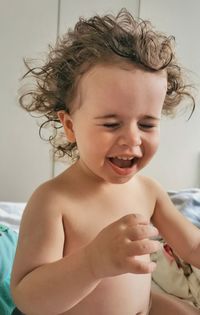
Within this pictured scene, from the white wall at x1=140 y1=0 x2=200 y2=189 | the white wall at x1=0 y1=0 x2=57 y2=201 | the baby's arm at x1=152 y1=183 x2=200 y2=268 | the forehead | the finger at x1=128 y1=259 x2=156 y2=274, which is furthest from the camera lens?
the white wall at x1=140 y1=0 x2=200 y2=189

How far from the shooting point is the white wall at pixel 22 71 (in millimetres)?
1840

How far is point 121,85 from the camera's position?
1.98ft

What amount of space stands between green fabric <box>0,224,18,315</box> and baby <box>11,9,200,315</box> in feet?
0.61

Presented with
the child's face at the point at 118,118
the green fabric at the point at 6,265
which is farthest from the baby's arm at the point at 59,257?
the green fabric at the point at 6,265

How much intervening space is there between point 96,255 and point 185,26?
1.68 metres

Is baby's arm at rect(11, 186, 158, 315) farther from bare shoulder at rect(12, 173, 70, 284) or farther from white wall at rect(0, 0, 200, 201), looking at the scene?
white wall at rect(0, 0, 200, 201)

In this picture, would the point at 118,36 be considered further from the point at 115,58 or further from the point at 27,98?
the point at 27,98

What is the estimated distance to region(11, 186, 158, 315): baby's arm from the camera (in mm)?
500

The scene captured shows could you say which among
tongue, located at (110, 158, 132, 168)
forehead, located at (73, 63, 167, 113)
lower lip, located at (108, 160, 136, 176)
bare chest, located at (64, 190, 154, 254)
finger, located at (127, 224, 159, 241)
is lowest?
bare chest, located at (64, 190, 154, 254)

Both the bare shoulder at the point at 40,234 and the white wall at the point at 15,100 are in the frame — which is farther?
the white wall at the point at 15,100

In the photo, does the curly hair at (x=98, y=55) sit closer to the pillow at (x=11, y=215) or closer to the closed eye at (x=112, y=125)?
the closed eye at (x=112, y=125)

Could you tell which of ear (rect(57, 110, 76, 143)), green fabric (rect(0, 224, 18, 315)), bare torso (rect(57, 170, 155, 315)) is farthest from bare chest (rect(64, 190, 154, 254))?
green fabric (rect(0, 224, 18, 315))

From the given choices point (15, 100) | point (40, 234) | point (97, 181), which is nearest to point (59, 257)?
point (40, 234)


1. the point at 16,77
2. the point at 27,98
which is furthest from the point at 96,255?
the point at 16,77
